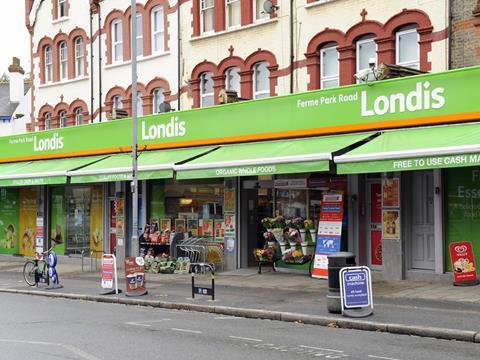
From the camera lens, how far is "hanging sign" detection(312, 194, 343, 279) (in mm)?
18719

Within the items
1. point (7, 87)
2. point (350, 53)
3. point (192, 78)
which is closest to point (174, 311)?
point (350, 53)

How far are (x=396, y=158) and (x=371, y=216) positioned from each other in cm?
381

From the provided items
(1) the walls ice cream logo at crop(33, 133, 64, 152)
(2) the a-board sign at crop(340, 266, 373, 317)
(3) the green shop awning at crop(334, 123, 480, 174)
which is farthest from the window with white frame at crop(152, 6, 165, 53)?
(2) the a-board sign at crop(340, 266, 373, 317)

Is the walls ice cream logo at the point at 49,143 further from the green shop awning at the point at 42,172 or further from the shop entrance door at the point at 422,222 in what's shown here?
the shop entrance door at the point at 422,222

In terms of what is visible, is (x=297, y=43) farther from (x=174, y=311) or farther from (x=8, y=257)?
(x=8, y=257)

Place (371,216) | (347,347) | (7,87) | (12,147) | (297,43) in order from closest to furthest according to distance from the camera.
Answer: (347,347) → (371,216) → (297,43) → (12,147) → (7,87)

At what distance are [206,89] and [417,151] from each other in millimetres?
11295

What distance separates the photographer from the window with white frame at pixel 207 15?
80.9ft

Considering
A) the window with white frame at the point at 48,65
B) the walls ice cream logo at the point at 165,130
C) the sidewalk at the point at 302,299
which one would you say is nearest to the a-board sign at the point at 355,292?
the sidewalk at the point at 302,299

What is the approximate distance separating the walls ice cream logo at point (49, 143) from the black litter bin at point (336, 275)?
685 inches

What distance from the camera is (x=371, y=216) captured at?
19047mm

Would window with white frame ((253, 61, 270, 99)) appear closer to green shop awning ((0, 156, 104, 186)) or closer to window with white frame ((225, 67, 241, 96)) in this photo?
window with white frame ((225, 67, 241, 96))

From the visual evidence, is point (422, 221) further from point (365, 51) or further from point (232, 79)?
point (232, 79)

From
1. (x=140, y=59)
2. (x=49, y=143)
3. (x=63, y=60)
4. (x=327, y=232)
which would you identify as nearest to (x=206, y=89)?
(x=140, y=59)
